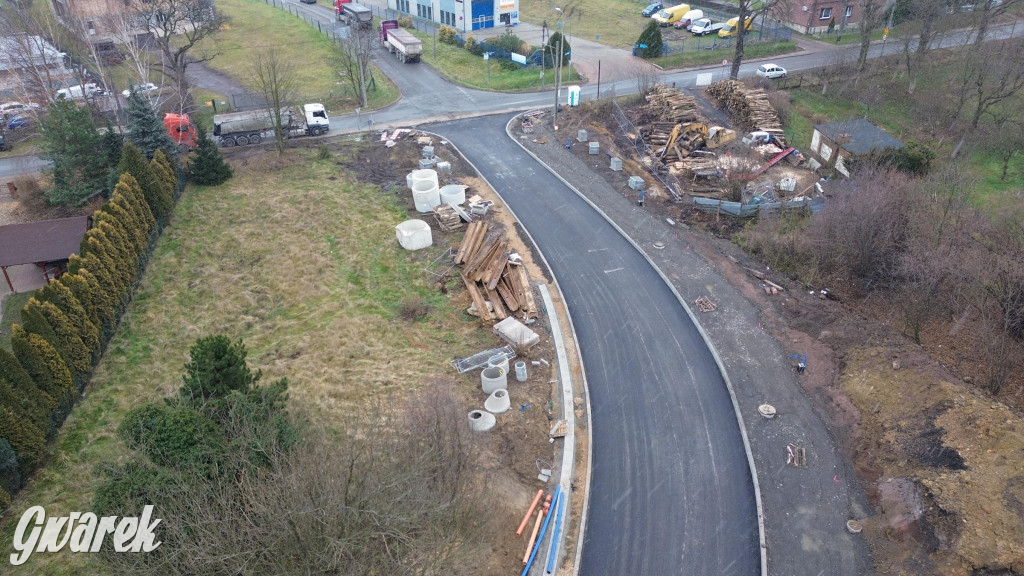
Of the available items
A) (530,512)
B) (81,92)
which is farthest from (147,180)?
(530,512)

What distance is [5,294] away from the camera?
2538 cm

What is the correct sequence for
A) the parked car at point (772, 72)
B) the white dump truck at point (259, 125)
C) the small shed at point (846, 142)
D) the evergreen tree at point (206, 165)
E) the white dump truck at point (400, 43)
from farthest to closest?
the white dump truck at point (400, 43)
the parked car at point (772, 72)
the white dump truck at point (259, 125)
the evergreen tree at point (206, 165)
the small shed at point (846, 142)

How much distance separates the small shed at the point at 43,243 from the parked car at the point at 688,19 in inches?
2112

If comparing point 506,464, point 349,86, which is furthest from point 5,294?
point 349,86

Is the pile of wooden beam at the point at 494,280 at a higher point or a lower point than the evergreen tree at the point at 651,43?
lower

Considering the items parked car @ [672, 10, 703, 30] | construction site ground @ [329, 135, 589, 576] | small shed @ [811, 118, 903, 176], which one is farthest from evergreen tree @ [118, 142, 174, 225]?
parked car @ [672, 10, 703, 30]

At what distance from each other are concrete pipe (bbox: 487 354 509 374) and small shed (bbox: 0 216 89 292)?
1741cm

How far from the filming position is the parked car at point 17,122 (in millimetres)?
40438

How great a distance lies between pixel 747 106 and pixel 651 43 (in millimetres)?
15944

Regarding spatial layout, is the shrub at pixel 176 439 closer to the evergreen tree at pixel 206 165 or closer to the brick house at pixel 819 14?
the evergreen tree at pixel 206 165

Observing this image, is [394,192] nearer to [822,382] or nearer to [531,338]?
[531,338]

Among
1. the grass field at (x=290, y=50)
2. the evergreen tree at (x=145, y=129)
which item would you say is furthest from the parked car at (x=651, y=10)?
the evergreen tree at (x=145, y=129)

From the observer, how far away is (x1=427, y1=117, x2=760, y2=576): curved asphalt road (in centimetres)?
1578

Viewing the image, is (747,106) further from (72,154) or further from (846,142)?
(72,154)
